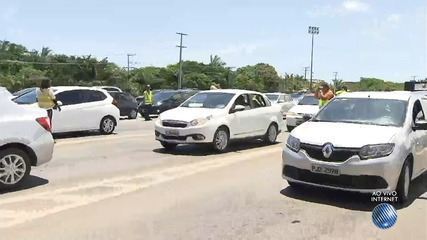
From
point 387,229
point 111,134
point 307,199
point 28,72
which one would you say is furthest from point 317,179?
point 28,72

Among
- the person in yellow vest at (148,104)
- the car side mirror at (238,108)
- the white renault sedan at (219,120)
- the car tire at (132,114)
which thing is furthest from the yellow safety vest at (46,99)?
the car tire at (132,114)

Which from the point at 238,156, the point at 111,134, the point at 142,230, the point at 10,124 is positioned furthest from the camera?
the point at 111,134

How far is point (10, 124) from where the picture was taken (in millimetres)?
8141

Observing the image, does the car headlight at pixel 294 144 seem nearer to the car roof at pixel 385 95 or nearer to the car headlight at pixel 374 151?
the car headlight at pixel 374 151

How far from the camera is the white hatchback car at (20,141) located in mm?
8062

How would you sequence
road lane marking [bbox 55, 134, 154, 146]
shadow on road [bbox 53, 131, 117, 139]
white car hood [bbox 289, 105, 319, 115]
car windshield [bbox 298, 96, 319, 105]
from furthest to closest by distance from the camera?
1. car windshield [bbox 298, 96, 319, 105]
2. white car hood [bbox 289, 105, 319, 115]
3. shadow on road [bbox 53, 131, 117, 139]
4. road lane marking [bbox 55, 134, 154, 146]

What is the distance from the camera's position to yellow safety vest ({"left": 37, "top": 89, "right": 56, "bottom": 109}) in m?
14.7

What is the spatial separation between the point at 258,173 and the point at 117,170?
2.59 m

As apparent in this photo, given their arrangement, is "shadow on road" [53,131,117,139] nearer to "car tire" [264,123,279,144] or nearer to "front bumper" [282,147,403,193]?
"car tire" [264,123,279,144]

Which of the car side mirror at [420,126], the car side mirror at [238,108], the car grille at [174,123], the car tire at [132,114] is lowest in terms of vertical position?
the car tire at [132,114]

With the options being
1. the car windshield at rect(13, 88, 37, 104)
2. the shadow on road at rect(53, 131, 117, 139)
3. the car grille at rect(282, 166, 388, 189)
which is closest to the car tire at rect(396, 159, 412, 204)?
the car grille at rect(282, 166, 388, 189)

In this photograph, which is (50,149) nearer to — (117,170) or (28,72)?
(117,170)

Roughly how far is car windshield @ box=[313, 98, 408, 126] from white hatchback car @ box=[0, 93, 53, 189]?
432 cm

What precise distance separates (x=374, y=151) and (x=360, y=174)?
36cm
